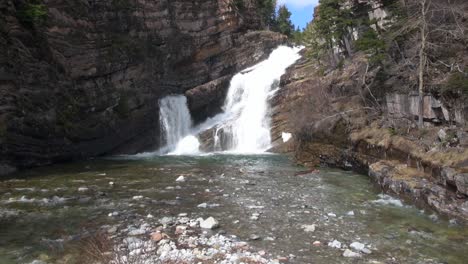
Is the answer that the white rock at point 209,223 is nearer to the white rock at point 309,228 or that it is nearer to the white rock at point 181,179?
the white rock at point 309,228

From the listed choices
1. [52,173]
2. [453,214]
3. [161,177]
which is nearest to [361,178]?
[453,214]

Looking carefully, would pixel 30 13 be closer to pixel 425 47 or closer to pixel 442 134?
pixel 425 47

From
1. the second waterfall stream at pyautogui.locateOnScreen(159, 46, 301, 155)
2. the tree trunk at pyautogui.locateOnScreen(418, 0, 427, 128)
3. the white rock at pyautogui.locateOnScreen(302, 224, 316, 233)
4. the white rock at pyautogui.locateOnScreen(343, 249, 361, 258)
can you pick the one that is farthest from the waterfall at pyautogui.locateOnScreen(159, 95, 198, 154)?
the white rock at pyautogui.locateOnScreen(343, 249, 361, 258)

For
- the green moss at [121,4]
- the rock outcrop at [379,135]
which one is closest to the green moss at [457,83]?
the rock outcrop at [379,135]

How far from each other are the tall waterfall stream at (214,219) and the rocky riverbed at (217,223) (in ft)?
0.10

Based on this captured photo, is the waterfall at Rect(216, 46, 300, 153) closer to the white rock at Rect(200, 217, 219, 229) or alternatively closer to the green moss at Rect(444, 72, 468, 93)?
the green moss at Rect(444, 72, 468, 93)

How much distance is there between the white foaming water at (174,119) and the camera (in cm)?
3594

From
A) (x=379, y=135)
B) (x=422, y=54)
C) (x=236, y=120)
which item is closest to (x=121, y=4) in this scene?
(x=236, y=120)

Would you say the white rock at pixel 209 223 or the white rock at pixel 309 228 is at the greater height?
the white rock at pixel 209 223

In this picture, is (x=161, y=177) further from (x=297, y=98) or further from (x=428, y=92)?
(x=297, y=98)

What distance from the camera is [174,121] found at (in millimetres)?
36656

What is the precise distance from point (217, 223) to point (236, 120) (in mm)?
25147

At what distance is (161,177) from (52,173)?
6.30 meters

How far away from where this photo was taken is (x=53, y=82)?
2500cm
